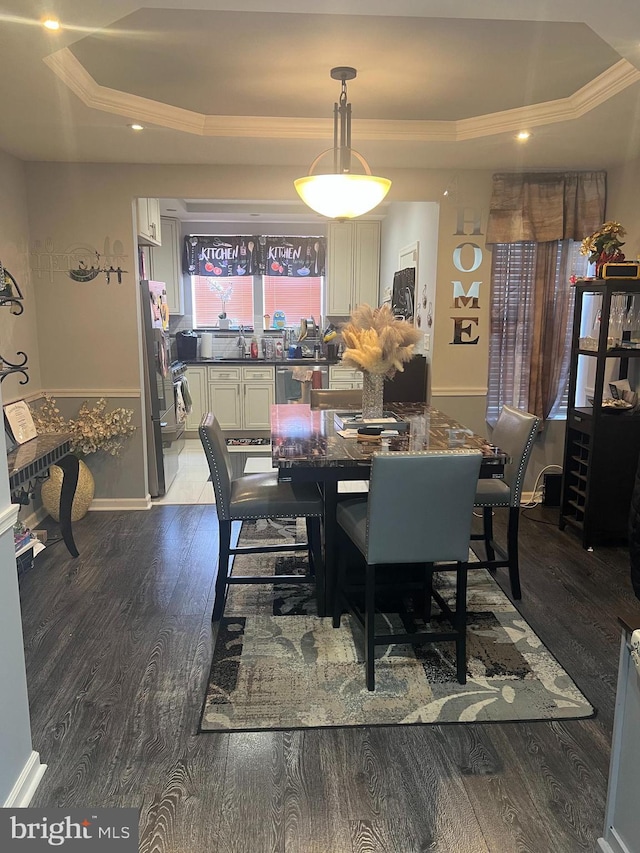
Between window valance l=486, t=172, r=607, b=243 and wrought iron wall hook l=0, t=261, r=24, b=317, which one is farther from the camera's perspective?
window valance l=486, t=172, r=607, b=243

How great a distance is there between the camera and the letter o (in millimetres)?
4398

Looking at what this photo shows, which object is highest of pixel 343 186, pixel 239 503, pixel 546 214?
pixel 546 214

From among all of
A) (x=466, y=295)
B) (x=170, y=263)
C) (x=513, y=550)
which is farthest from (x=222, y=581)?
(x=170, y=263)

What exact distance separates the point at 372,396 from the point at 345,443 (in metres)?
0.52

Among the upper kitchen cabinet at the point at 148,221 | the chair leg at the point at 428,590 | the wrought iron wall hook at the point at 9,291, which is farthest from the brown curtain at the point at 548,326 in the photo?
the wrought iron wall hook at the point at 9,291

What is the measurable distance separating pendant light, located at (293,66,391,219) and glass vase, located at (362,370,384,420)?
2.72ft

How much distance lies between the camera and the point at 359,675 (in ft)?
8.13

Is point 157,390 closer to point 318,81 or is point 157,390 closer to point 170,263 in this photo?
point 318,81

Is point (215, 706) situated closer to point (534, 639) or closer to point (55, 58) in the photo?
point (534, 639)

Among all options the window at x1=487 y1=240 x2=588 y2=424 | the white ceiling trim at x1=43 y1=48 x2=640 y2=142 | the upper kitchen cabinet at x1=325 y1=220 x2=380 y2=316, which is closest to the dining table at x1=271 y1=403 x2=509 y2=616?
the window at x1=487 y1=240 x2=588 y2=424

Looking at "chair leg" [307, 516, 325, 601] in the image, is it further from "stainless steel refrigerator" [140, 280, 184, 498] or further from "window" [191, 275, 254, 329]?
"window" [191, 275, 254, 329]

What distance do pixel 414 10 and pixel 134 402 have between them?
3.29 meters

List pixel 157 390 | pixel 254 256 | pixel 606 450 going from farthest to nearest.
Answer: pixel 254 256, pixel 157 390, pixel 606 450

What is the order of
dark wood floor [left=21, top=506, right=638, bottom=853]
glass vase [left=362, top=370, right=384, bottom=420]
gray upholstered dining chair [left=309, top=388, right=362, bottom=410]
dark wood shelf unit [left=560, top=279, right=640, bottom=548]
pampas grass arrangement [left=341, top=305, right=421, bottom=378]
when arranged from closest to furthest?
dark wood floor [left=21, top=506, right=638, bottom=853], pampas grass arrangement [left=341, top=305, right=421, bottom=378], glass vase [left=362, top=370, right=384, bottom=420], dark wood shelf unit [left=560, top=279, right=640, bottom=548], gray upholstered dining chair [left=309, top=388, right=362, bottom=410]
